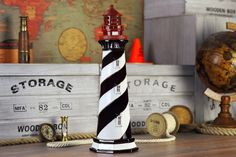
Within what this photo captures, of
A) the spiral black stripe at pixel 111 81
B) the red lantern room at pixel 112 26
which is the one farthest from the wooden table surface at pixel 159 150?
the red lantern room at pixel 112 26

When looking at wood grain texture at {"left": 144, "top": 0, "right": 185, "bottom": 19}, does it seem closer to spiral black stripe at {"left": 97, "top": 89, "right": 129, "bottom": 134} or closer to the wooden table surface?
the wooden table surface


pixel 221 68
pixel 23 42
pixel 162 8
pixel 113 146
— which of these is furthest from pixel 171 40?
pixel 113 146

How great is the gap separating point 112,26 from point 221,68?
613 millimetres

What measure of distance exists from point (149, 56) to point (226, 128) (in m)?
0.58

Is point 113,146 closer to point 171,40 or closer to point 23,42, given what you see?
point 23,42

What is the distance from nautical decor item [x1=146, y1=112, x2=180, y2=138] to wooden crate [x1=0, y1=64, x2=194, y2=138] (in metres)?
0.18

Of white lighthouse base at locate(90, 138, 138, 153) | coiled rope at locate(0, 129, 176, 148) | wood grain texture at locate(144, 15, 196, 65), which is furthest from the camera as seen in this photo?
wood grain texture at locate(144, 15, 196, 65)

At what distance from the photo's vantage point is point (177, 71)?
2186 millimetres

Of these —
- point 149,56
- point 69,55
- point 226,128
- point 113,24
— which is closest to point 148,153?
point 113,24

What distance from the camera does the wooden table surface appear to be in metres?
1.56

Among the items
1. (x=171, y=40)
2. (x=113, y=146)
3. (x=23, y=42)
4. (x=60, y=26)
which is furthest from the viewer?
(x=171, y=40)

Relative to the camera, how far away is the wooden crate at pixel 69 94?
1.78 metres

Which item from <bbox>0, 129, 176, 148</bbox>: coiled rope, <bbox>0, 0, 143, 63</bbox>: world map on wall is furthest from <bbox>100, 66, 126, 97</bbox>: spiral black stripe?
<bbox>0, 0, 143, 63</bbox>: world map on wall

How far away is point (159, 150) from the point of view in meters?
1.66
